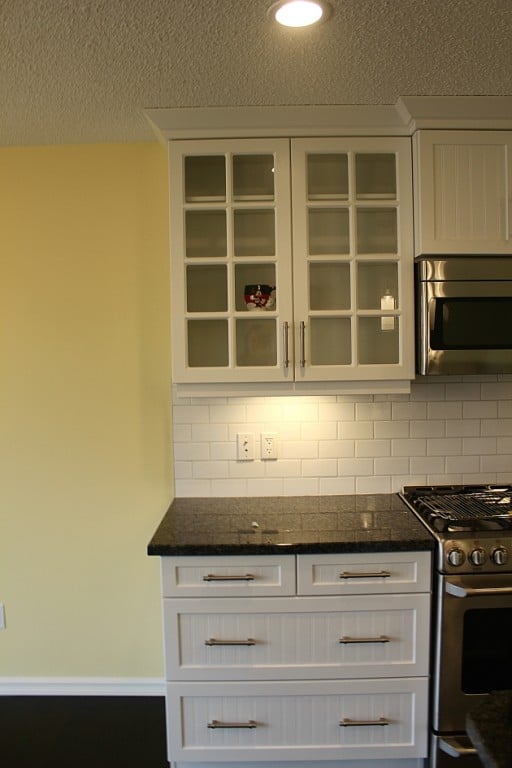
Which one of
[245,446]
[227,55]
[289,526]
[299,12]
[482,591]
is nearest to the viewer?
[299,12]

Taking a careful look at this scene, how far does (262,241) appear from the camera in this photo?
76.3 inches

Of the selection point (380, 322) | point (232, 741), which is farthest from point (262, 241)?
point (232, 741)

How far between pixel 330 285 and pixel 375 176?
458 millimetres

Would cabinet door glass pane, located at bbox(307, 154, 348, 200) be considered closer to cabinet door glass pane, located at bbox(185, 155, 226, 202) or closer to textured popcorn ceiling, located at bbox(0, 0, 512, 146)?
textured popcorn ceiling, located at bbox(0, 0, 512, 146)

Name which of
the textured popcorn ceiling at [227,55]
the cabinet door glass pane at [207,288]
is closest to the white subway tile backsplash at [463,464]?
the cabinet door glass pane at [207,288]

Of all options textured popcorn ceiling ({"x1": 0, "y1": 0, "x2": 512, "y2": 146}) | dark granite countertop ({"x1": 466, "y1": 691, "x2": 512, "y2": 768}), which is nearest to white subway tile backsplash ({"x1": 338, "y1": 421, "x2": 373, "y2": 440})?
textured popcorn ceiling ({"x1": 0, "y1": 0, "x2": 512, "y2": 146})

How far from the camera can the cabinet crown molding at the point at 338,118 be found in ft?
5.86

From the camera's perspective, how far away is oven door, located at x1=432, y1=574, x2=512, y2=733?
1.64 meters

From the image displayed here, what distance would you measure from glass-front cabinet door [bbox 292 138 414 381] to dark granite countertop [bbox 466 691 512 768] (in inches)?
48.6

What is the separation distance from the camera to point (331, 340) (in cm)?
194

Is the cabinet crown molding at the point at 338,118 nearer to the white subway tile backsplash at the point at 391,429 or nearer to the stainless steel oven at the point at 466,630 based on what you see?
the white subway tile backsplash at the point at 391,429

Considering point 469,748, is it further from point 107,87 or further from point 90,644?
point 107,87

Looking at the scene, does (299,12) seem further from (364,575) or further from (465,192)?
(364,575)

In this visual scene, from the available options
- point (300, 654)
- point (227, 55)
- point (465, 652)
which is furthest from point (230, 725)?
point (227, 55)
